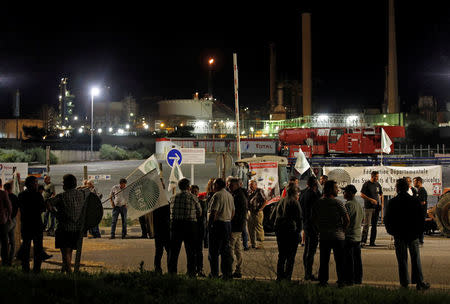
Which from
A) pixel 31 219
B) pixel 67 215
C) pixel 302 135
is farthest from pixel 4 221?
pixel 302 135

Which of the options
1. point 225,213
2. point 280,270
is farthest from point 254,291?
point 225,213

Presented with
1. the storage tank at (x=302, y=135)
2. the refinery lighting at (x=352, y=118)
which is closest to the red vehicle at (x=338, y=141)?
the storage tank at (x=302, y=135)

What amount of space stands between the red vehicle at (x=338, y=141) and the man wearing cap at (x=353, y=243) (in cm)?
2827

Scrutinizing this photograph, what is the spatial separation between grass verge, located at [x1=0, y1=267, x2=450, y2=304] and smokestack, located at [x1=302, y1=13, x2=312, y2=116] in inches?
2478

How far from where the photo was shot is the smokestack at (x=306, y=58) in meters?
67.0

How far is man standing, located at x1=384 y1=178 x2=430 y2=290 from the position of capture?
7117mm

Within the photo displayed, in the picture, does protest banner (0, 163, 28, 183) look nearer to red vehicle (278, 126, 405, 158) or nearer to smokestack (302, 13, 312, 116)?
red vehicle (278, 126, 405, 158)

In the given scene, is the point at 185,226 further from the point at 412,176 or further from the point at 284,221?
the point at 412,176

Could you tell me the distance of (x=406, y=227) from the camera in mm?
7164

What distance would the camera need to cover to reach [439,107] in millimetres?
99188

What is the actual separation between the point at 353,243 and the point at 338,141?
106ft

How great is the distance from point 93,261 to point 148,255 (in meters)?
1.24

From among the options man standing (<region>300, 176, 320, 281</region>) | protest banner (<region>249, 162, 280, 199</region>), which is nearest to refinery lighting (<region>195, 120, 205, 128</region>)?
protest banner (<region>249, 162, 280, 199</region>)

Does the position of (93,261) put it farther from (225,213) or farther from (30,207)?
(225,213)
